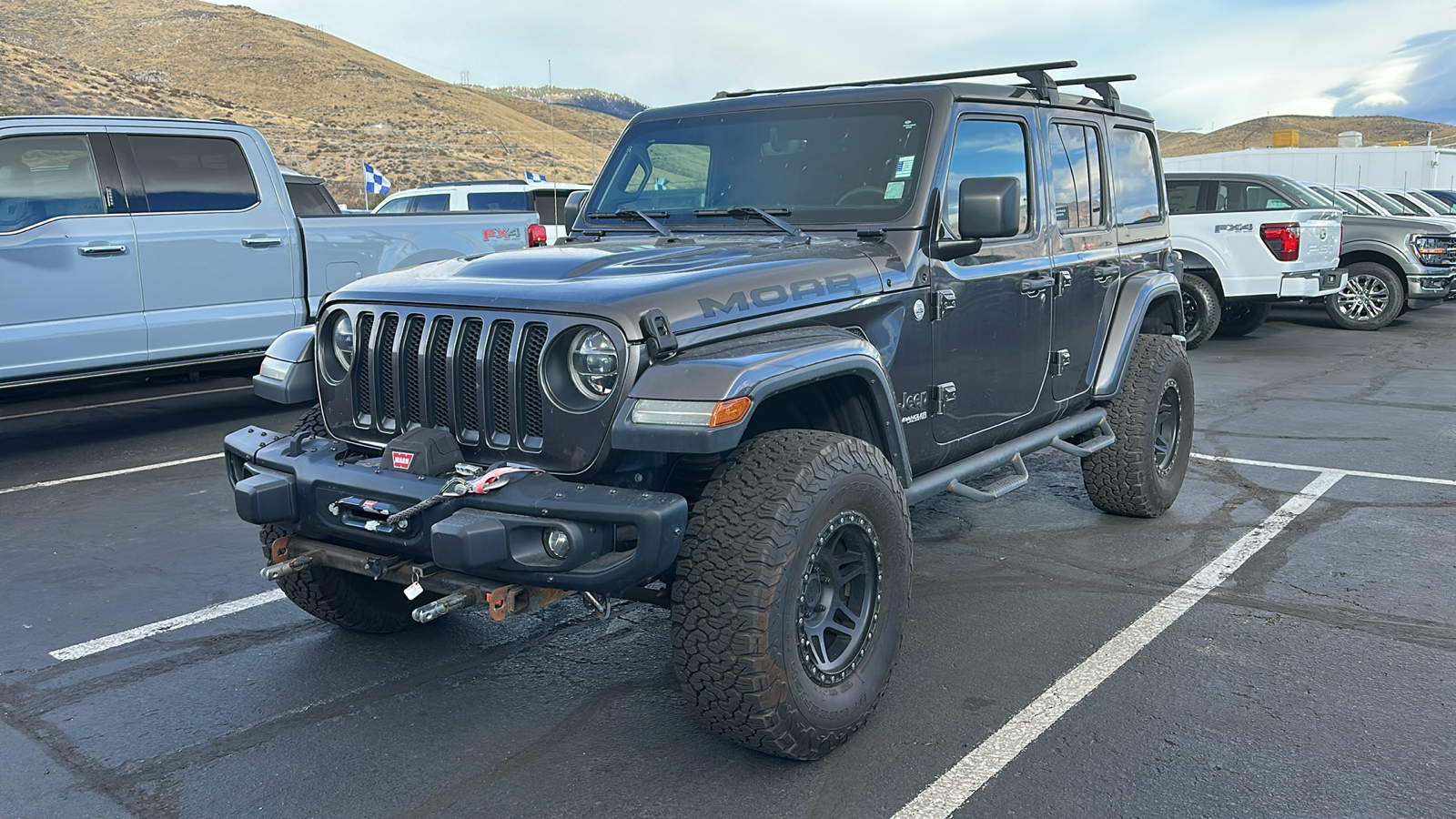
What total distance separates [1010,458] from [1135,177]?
2110 millimetres

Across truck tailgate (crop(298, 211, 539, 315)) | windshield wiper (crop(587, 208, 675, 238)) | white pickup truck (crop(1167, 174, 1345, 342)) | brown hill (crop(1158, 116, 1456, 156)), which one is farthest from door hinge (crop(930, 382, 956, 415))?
brown hill (crop(1158, 116, 1456, 156))

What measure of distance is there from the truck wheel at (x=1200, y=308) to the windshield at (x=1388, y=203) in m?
5.84

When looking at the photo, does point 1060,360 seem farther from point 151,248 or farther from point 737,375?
point 151,248

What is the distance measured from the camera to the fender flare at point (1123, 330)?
5.50 meters

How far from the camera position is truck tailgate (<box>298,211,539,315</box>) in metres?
8.45

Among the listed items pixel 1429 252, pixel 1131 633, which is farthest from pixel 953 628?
pixel 1429 252

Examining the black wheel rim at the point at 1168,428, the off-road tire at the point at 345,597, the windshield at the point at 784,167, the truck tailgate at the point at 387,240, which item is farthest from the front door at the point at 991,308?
the truck tailgate at the point at 387,240

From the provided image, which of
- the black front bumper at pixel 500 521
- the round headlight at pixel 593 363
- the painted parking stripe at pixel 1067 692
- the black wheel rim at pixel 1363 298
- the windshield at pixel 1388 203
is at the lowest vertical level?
the painted parking stripe at pixel 1067 692

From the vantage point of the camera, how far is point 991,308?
179 inches

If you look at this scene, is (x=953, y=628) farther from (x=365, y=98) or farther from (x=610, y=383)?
(x=365, y=98)

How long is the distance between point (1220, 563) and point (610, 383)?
338 centimetres

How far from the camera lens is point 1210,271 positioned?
1344 cm

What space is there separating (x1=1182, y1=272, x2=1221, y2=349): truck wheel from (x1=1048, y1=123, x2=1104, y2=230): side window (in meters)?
Answer: 8.54

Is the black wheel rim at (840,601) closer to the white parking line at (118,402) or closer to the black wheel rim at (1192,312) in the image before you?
the white parking line at (118,402)
